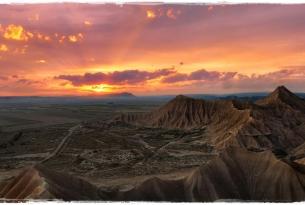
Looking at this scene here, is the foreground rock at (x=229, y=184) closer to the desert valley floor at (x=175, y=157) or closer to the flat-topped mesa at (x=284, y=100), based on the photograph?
the desert valley floor at (x=175, y=157)

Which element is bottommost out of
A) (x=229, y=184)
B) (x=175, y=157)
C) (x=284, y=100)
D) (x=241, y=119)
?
(x=175, y=157)

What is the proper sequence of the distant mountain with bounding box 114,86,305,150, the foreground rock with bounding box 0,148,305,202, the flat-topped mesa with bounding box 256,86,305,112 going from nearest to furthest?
the foreground rock with bounding box 0,148,305,202 < the distant mountain with bounding box 114,86,305,150 < the flat-topped mesa with bounding box 256,86,305,112

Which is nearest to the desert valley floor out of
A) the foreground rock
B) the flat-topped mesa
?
the foreground rock

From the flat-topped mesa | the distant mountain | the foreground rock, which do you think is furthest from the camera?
the flat-topped mesa

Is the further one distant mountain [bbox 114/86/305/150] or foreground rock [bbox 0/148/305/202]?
distant mountain [bbox 114/86/305/150]

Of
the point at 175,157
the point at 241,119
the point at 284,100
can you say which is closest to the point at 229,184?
the point at 175,157

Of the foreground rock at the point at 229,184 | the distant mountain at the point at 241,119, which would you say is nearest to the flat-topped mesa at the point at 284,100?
the distant mountain at the point at 241,119

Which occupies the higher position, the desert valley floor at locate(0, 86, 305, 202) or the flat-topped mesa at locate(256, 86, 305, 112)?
the flat-topped mesa at locate(256, 86, 305, 112)

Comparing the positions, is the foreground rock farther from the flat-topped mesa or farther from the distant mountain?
the flat-topped mesa

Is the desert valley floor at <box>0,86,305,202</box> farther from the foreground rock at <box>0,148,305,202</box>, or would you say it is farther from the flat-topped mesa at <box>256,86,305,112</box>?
the flat-topped mesa at <box>256,86,305,112</box>

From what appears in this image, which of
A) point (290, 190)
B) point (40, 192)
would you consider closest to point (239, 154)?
point (290, 190)

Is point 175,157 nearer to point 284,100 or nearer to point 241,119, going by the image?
point 241,119
